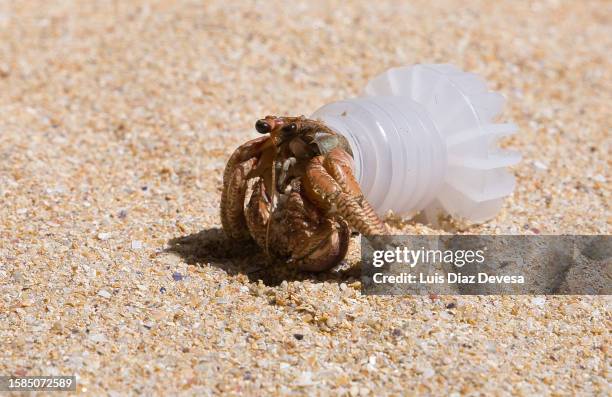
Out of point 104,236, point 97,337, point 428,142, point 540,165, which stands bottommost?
point 97,337

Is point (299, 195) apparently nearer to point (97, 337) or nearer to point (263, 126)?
point (263, 126)

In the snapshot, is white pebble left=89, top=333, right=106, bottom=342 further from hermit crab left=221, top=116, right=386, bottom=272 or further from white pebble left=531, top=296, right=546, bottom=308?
white pebble left=531, top=296, right=546, bottom=308

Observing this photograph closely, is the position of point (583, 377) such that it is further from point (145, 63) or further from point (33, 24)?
point (33, 24)

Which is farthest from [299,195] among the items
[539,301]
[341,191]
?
[539,301]

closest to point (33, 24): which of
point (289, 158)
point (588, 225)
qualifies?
point (289, 158)

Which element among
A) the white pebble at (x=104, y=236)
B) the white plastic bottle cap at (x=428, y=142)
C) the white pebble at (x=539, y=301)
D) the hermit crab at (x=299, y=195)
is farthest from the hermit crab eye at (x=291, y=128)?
the white pebble at (x=539, y=301)

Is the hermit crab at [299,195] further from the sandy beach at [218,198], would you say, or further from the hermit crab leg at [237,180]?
the sandy beach at [218,198]
